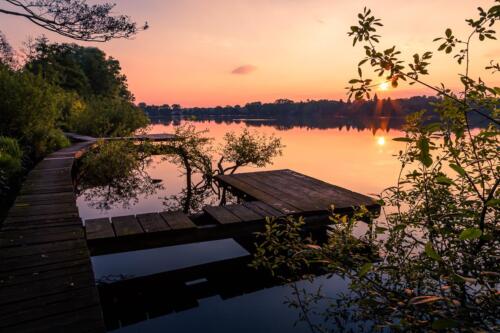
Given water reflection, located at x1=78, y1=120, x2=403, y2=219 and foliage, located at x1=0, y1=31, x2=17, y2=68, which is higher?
foliage, located at x1=0, y1=31, x2=17, y2=68

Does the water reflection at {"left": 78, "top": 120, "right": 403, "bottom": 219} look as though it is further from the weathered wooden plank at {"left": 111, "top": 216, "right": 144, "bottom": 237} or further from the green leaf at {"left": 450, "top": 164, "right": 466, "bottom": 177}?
the green leaf at {"left": 450, "top": 164, "right": 466, "bottom": 177}

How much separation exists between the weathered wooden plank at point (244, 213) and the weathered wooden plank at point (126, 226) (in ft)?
6.58

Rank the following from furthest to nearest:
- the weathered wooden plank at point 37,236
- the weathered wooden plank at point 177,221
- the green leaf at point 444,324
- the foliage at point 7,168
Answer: the foliage at point 7,168, the weathered wooden plank at point 177,221, the weathered wooden plank at point 37,236, the green leaf at point 444,324

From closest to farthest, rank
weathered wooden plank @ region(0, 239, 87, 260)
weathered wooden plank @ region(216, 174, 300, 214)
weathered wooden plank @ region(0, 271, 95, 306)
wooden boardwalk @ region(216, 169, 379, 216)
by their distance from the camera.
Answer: weathered wooden plank @ region(0, 271, 95, 306) < weathered wooden plank @ region(0, 239, 87, 260) < weathered wooden plank @ region(216, 174, 300, 214) < wooden boardwalk @ region(216, 169, 379, 216)

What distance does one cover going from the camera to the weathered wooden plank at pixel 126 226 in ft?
17.8

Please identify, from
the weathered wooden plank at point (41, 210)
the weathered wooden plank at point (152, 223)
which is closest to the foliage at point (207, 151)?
the weathered wooden plank at point (41, 210)

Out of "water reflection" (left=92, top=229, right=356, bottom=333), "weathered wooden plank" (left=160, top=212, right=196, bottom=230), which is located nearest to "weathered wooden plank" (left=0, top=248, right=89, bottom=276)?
"water reflection" (left=92, top=229, right=356, bottom=333)

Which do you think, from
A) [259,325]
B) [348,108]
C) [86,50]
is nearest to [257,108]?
[348,108]

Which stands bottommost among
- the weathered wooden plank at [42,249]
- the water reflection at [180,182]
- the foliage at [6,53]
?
the water reflection at [180,182]

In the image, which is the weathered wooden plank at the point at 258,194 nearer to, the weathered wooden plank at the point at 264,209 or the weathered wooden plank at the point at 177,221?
the weathered wooden plank at the point at 264,209

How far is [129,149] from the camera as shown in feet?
51.8

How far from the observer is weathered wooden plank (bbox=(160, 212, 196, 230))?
5827 millimetres

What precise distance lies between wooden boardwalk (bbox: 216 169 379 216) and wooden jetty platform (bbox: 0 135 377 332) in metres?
0.02

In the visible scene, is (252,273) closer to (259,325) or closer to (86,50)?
(259,325)
